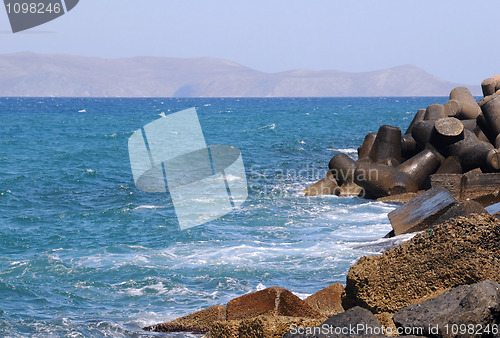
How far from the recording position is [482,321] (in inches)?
154

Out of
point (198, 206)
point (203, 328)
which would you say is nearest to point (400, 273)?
point (203, 328)

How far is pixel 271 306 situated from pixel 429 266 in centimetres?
138

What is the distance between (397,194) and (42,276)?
7748 millimetres

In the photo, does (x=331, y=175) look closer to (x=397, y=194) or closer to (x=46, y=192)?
(x=397, y=194)

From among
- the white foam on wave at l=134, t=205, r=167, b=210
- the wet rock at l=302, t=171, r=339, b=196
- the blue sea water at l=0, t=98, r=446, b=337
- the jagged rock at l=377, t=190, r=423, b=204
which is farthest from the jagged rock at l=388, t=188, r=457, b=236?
the white foam on wave at l=134, t=205, r=167, b=210

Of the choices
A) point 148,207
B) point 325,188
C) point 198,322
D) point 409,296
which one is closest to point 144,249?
point 148,207

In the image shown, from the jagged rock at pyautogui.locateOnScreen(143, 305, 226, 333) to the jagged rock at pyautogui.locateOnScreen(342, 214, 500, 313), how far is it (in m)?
1.36

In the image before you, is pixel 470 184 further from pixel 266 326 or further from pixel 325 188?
pixel 266 326

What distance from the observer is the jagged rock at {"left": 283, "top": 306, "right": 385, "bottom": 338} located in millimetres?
3810

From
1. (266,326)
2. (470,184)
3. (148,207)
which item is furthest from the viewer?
(148,207)

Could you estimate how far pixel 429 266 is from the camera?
4.94 m

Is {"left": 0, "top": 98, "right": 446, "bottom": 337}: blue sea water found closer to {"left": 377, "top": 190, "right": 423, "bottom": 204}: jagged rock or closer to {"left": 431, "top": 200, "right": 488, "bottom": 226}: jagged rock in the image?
{"left": 377, "top": 190, "right": 423, "bottom": 204}: jagged rock

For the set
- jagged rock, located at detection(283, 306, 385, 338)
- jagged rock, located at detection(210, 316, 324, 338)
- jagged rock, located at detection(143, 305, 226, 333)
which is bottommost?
jagged rock, located at detection(143, 305, 226, 333)

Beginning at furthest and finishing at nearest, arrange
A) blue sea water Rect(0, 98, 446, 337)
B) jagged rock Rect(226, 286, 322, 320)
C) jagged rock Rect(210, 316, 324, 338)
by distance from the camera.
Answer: blue sea water Rect(0, 98, 446, 337)
jagged rock Rect(226, 286, 322, 320)
jagged rock Rect(210, 316, 324, 338)
